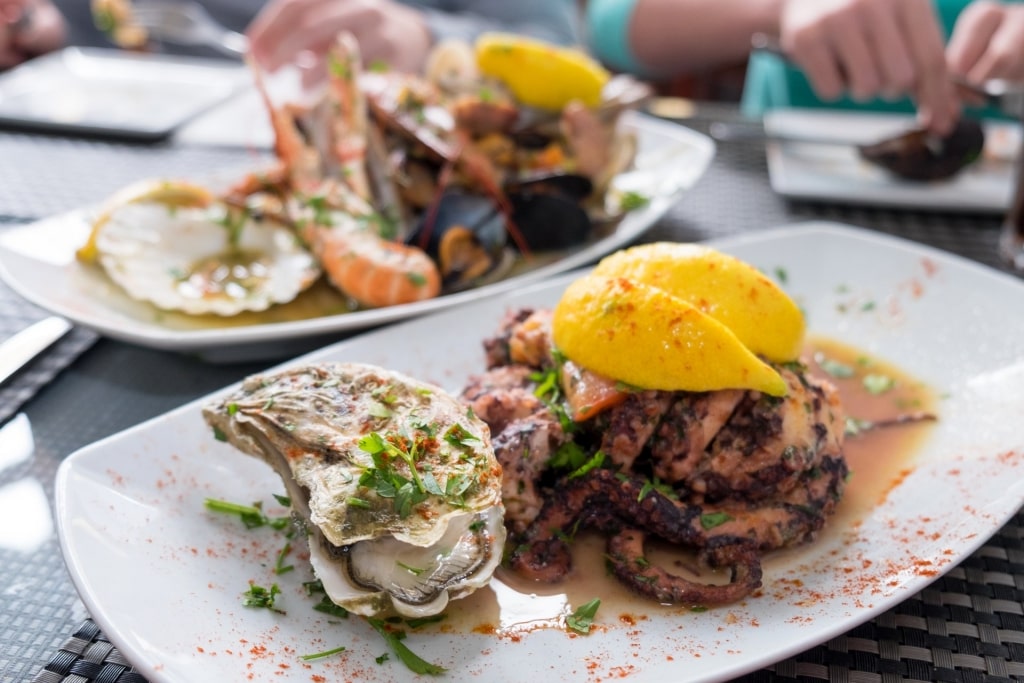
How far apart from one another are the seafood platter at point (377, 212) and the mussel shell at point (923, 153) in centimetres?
63

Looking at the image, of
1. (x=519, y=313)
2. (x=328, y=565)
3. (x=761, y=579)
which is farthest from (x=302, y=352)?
(x=761, y=579)

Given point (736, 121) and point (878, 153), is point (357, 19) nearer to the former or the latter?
point (736, 121)

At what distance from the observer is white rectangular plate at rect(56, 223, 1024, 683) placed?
1.16 m

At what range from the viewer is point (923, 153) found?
2979 mm

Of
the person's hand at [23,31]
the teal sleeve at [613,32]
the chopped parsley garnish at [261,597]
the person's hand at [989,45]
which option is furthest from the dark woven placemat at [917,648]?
the person's hand at [23,31]

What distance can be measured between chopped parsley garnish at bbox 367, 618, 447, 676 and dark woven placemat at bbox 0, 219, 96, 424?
3.41 ft

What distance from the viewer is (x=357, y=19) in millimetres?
3566

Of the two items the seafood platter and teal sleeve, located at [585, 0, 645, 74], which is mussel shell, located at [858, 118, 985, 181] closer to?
the seafood platter

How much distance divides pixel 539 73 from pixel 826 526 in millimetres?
1948

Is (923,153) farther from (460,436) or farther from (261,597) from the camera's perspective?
(261,597)

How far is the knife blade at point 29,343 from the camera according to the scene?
192cm

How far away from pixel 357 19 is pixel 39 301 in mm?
2104

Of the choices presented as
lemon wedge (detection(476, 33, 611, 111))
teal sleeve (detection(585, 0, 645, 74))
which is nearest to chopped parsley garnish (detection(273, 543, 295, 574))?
lemon wedge (detection(476, 33, 611, 111))

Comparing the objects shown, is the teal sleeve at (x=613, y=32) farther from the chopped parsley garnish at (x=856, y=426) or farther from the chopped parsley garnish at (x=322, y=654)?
the chopped parsley garnish at (x=322, y=654)
